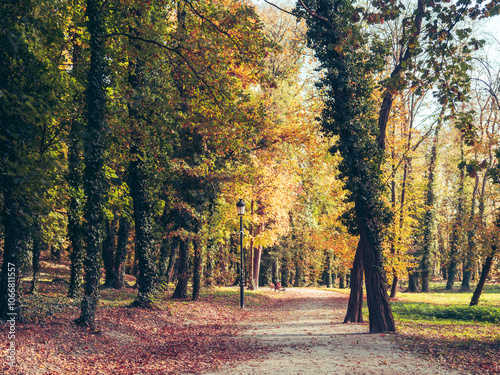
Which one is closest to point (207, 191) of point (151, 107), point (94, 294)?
point (151, 107)

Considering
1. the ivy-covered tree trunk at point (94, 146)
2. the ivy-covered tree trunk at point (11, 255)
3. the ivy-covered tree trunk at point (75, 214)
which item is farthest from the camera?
the ivy-covered tree trunk at point (75, 214)

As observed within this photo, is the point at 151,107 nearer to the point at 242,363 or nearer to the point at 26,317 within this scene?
the point at 26,317

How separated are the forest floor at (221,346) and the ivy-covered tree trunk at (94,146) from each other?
4.34ft

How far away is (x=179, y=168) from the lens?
14117 mm

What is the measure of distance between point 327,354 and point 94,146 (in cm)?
750

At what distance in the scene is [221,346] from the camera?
9258 mm

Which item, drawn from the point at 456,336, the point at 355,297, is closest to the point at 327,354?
the point at 456,336

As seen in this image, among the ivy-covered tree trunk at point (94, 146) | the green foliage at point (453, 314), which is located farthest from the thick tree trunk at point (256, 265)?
the ivy-covered tree trunk at point (94, 146)

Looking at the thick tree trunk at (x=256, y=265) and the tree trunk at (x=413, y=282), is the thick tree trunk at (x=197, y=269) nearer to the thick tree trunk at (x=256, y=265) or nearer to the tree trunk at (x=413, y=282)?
the thick tree trunk at (x=256, y=265)

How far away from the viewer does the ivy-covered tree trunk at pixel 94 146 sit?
9.23 meters

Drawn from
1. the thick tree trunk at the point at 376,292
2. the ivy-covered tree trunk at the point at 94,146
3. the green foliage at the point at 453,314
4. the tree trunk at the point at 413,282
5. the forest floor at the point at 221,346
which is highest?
the ivy-covered tree trunk at the point at 94,146

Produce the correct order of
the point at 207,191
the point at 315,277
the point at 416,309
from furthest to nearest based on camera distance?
the point at 315,277 → the point at 416,309 → the point at 207,191

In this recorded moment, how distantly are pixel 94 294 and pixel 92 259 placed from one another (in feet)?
2.82

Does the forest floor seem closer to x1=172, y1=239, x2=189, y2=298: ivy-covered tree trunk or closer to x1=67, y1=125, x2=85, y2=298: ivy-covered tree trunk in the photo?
x1=67, y1=125, x2=85, y2=298: ivy-covered tree trunk
